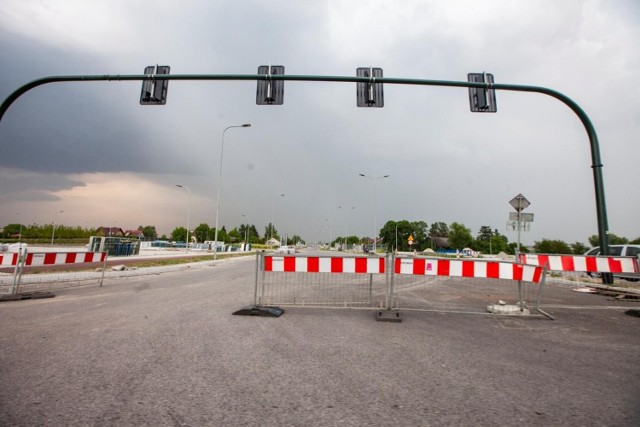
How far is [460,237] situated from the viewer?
124m

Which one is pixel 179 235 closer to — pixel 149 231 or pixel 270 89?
pixel 149 231

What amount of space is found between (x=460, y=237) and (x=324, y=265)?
12611 cm

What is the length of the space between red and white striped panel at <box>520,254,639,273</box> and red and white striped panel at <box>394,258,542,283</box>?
2.14 m

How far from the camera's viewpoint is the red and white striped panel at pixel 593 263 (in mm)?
9102

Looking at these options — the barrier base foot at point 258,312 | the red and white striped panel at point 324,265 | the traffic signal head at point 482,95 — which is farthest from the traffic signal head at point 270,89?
the barrier base foot at point 258,312

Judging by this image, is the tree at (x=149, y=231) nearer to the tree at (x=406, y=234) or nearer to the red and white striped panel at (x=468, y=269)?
the tree at (x=406, y=234)

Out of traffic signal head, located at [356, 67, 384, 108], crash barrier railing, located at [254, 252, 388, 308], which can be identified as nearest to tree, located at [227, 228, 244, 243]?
crash barrier railing, located at [254, 252, 388, 308]

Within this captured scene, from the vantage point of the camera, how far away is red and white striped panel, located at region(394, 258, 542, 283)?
7.69 meters

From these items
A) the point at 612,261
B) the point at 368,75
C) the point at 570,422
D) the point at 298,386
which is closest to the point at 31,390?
the point at 298,386

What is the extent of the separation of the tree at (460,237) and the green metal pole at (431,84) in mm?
115913

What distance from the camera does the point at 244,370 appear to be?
387 centimetres

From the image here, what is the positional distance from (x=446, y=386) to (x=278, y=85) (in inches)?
378

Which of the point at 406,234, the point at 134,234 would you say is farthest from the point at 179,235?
the point at 406,234

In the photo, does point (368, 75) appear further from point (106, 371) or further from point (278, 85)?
point (106, 371)
